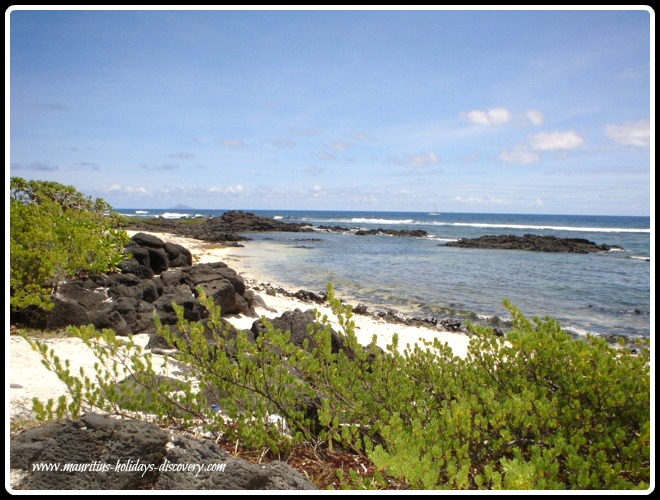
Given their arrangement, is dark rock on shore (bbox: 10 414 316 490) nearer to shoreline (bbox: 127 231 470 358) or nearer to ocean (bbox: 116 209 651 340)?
shoreline (bbox: 127 231 470 358)

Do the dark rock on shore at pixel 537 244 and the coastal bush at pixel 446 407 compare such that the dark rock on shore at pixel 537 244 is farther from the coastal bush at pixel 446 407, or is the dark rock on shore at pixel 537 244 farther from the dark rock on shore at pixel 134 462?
the dark rock on shore at pixel 134 462

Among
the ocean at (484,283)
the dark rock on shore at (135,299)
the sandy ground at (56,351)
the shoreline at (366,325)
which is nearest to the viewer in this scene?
the sandy ground at (56,351)

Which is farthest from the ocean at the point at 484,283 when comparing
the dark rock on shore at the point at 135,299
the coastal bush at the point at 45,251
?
the coastal bush at the point at 45,251

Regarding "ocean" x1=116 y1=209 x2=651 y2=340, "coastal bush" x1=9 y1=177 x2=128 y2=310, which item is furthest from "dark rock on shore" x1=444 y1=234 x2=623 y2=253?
"coastal bush" x1=9 y1=177 x2=128 y2=310

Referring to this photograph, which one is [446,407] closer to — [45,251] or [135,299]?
[135,299]

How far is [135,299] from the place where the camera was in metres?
9.64

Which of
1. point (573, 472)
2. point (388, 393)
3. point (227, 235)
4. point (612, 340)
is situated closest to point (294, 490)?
point (388, 393)

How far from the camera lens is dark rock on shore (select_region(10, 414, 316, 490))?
2.96 m

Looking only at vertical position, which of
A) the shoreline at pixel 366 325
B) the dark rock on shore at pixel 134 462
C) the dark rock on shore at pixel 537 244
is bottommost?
the shoreline at pixel 366 325

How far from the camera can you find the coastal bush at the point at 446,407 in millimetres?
3014

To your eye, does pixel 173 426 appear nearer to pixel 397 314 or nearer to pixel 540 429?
pixel 540 429

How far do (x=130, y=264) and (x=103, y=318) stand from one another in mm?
5217

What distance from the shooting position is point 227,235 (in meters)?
46.4

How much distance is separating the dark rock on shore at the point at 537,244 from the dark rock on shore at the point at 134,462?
4361cm
